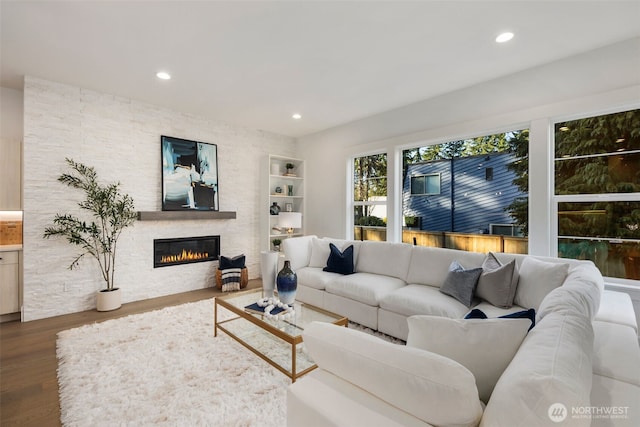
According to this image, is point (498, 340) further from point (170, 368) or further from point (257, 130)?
point (257, 130)

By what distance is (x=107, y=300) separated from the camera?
3477 millimetres

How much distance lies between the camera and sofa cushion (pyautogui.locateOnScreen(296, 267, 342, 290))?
336cm

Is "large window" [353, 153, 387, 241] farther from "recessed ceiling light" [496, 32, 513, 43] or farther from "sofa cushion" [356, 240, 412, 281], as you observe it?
"recessed ceiling light" [496, 32, 513, 43]

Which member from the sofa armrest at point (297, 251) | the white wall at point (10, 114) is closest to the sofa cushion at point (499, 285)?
the sofa armrest at point (297, 251)

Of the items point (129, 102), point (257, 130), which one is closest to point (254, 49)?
point (129, 102)

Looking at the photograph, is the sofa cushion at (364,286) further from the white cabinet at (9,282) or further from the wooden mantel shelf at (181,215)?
the white cabinet at (9,282)

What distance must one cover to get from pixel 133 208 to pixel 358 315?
335cm

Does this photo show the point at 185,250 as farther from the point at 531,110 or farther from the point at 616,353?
the point at 531,110

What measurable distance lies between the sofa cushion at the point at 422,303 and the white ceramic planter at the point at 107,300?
331cm

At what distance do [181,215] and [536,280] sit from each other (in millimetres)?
4341

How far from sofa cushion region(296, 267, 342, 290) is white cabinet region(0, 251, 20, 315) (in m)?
3.28

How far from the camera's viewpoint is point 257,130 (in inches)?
206

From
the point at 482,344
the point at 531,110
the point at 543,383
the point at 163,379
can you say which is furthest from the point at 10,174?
the point at 531,110

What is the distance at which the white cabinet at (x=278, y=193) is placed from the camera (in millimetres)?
5125
